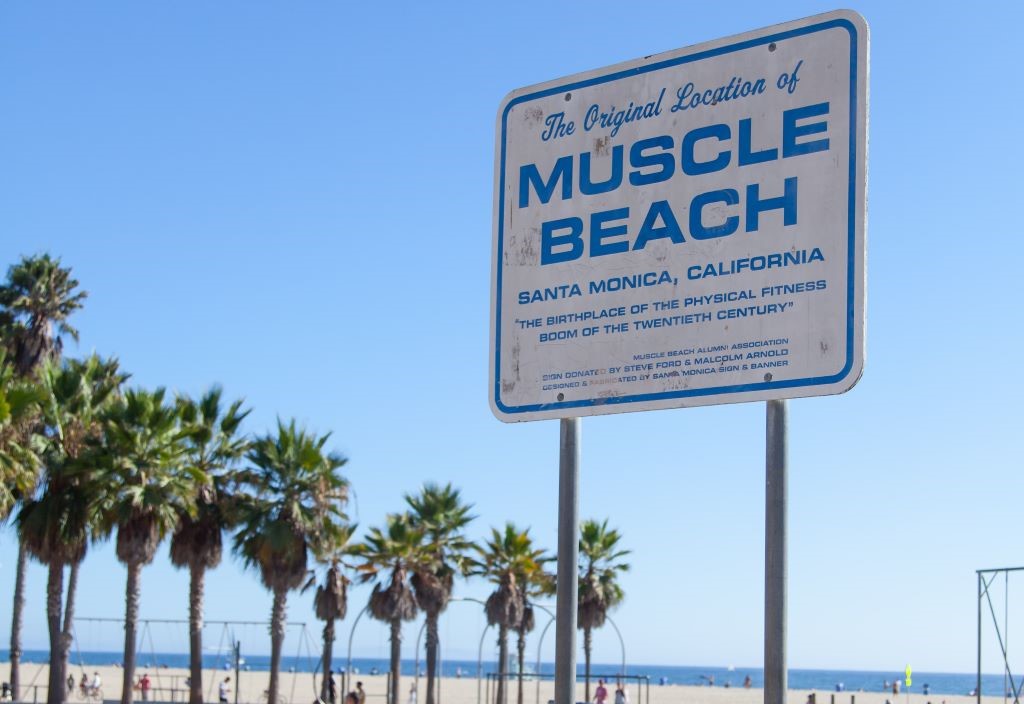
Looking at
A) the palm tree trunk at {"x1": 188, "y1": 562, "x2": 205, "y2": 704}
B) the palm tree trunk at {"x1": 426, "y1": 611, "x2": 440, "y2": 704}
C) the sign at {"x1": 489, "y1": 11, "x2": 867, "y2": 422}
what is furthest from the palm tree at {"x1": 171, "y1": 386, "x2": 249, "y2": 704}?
the sign at {"x1": 489, "y1": 11, "x2": 867, "y2": 422}

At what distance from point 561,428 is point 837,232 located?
1408 mm

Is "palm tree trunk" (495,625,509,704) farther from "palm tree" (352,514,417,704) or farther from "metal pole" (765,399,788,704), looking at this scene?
"metal pole" (765,399,788,704)

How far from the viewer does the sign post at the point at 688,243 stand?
5.00 m

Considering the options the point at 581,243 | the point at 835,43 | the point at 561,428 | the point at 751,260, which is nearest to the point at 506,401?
the point at 561,428

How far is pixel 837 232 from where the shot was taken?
5.00 m

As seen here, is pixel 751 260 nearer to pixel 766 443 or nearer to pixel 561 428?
pixel 766 443

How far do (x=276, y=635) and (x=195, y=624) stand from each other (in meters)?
2.42

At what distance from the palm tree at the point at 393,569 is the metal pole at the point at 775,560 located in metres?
37.5

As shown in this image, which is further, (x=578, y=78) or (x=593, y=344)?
(x=578, y=78)

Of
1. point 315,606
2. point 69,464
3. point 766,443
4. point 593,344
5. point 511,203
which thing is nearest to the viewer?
point 766,443

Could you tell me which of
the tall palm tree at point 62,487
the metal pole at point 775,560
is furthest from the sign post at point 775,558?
the tall palm tree at point 62,487

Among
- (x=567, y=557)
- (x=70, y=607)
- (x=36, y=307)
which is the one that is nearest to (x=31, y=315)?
(x=36, y=307)

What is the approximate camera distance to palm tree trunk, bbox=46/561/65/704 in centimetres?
3284

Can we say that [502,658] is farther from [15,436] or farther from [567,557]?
[567,557]
